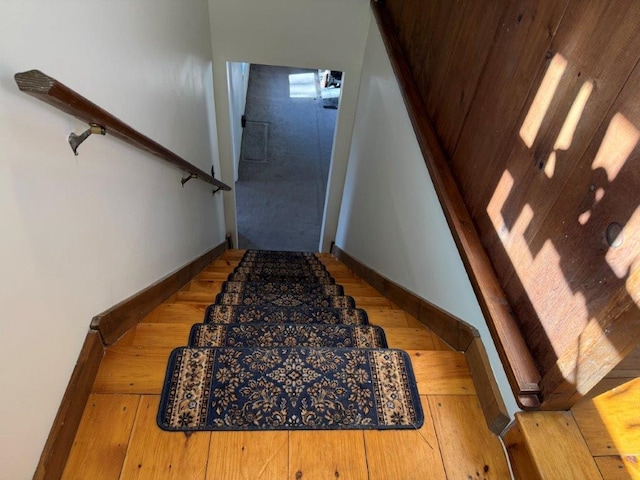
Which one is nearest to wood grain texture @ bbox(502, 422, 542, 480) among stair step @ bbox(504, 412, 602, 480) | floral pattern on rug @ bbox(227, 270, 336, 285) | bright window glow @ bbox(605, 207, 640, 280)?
stair step @ bbox(504, 412, 602, 480)

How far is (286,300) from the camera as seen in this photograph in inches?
85.7

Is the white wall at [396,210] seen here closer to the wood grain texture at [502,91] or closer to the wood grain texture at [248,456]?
the wood grain texture at [502,91]

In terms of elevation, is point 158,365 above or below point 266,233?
above

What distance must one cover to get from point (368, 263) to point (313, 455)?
1866 mm

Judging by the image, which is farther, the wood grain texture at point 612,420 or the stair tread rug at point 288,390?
the stair tread rug at point 288,390

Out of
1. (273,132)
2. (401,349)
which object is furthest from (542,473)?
(273,132)

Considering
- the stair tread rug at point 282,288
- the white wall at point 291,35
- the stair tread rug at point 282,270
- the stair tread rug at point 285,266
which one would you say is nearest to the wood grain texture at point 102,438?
the stair tread rug at point 282,288

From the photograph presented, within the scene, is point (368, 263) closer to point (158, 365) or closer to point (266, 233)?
point (158, 365)

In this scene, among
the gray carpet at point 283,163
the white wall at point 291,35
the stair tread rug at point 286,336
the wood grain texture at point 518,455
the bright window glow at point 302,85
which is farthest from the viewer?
the bright window glow at point 302,85

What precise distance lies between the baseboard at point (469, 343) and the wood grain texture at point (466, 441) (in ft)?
0.11

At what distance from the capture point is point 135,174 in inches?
59.1

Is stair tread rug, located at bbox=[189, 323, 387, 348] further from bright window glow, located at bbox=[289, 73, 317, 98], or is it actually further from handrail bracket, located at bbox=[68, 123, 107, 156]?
bright window glow, located at bbox=[289, 73, 317, 98]

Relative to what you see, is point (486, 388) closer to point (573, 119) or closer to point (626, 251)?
point (626, 251)

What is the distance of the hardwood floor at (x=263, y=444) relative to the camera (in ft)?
3.32
